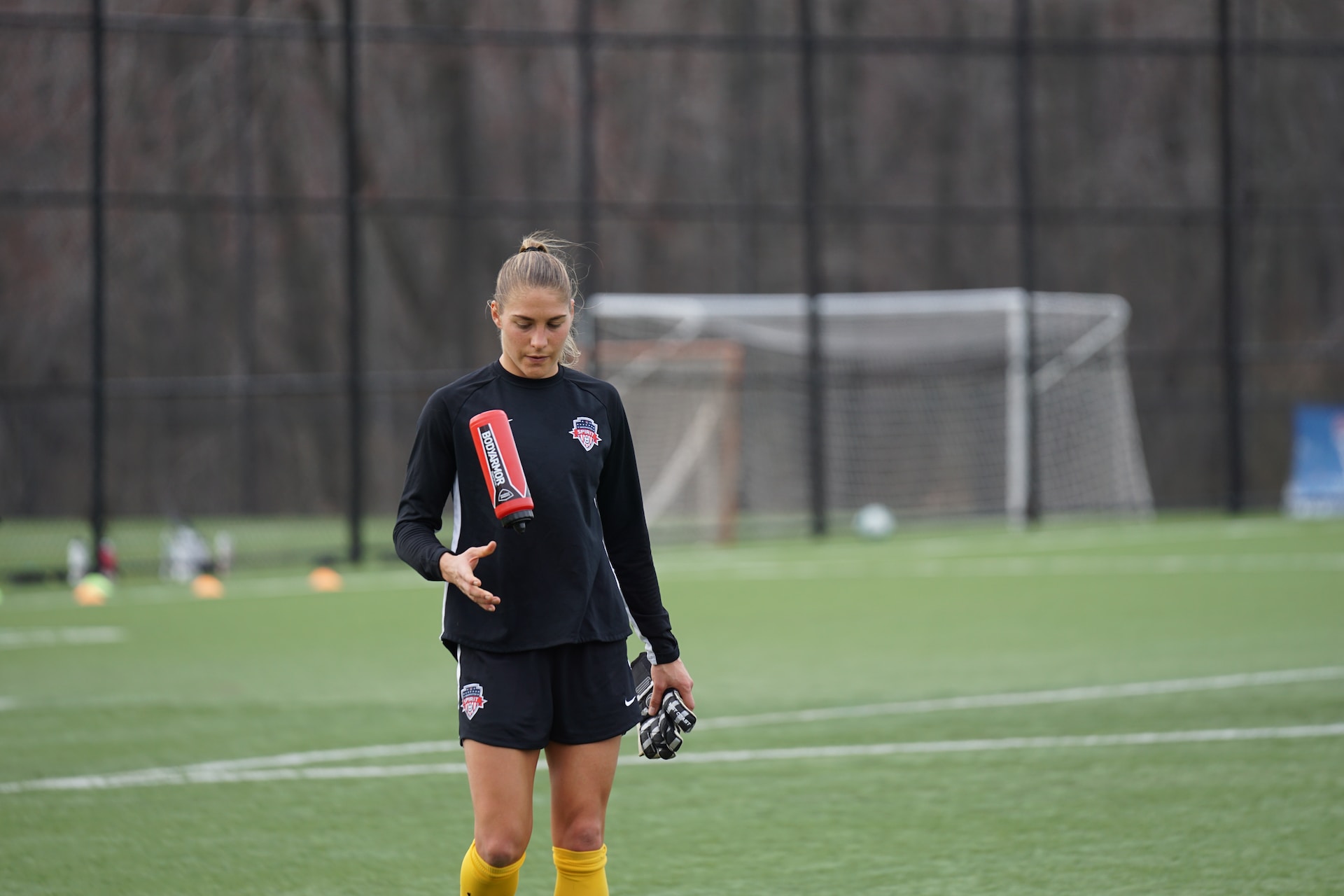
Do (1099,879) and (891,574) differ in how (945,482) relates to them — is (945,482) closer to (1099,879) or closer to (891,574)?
(891,574)

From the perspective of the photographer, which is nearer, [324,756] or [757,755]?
[757,755]

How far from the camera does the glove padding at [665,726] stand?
13.7ft

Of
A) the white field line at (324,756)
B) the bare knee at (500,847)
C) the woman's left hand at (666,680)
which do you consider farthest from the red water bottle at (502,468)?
the white field line at (324,756)

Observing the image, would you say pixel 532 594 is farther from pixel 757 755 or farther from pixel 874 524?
pixel 874 524

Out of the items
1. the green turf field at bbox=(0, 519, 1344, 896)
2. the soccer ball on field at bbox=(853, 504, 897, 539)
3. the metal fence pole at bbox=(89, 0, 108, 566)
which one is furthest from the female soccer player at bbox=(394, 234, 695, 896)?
the soccer ball on field at bbox=(853, 504, 897, 539)

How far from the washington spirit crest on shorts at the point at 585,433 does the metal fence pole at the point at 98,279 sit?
12.7 meters

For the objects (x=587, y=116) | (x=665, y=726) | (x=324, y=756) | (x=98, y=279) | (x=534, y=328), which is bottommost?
(x=324, y=756)

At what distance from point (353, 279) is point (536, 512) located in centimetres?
1347

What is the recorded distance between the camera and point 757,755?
7.19 metres

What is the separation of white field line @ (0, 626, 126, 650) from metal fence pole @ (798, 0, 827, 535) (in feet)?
30.5

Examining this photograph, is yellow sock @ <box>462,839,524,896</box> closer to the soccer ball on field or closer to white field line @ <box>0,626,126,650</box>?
white field line @ <box>0,626,126,650</box>

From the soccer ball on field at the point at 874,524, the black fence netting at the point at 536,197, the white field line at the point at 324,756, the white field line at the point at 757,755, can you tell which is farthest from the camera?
the black fence netting at the point at 536,197

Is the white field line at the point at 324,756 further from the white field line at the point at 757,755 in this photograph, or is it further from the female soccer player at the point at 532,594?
the female soccer player at the point at 532,594

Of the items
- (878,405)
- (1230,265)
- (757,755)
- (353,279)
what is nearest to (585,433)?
(757,755)
